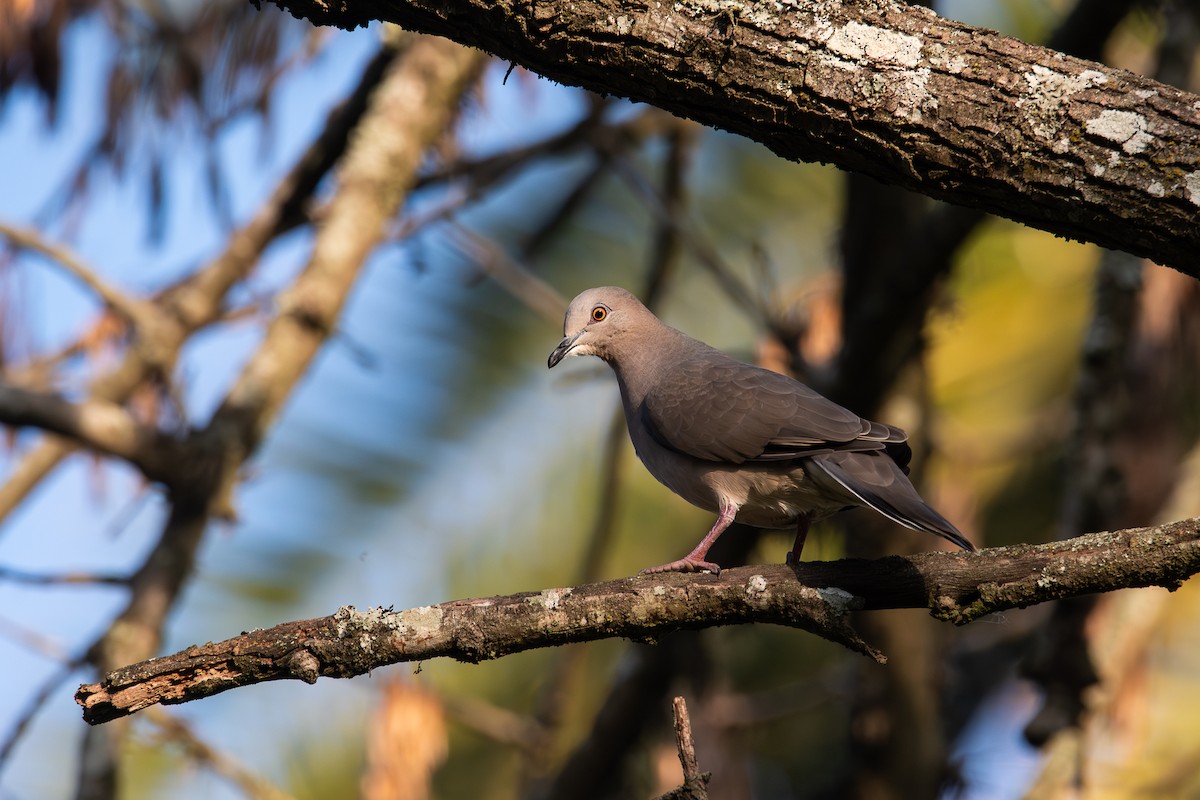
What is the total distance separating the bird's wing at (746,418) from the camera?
4168 mm

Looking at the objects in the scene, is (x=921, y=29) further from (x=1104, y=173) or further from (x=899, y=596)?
(x=899, y=596)

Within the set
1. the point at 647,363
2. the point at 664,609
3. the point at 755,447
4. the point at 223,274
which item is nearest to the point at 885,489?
the point at 755,447

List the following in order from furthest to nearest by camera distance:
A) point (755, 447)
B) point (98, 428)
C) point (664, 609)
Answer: point (98, 428)
point (755, 447)
point (664, 609)

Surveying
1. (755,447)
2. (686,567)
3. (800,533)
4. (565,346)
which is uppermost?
(565,346)

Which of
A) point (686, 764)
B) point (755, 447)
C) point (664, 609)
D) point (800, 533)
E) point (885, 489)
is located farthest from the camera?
point (800, 533)

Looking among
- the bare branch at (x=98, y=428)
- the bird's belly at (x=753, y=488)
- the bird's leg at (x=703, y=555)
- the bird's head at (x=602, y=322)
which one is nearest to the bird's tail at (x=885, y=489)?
the bird's belly at (x=753, y=488)

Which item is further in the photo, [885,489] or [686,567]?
[686,567]

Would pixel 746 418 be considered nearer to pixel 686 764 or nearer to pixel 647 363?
pixel 647 363

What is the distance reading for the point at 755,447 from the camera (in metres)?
4.28

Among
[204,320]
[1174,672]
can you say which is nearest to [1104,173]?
[204,320]

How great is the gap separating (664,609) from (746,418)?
1.21 metres

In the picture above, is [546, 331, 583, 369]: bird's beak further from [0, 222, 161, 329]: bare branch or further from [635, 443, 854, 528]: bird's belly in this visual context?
[0, 222, 161, 329]: bare branch

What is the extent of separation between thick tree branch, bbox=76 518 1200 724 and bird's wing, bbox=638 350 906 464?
82 cm

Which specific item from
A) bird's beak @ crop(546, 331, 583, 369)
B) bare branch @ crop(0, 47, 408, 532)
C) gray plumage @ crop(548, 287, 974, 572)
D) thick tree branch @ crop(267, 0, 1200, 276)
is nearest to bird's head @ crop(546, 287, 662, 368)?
bird's beak @ crop(546, 331, 583, 369)
